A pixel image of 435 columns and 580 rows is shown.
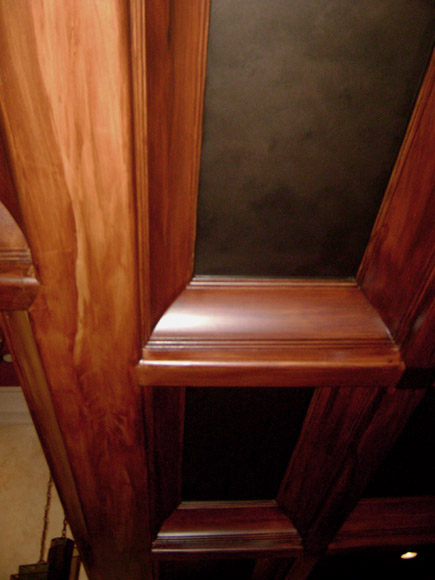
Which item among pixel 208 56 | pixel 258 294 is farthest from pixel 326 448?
pixel 208 56

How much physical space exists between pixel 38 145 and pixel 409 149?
1.97ft

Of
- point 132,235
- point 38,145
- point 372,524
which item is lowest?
point 372,524

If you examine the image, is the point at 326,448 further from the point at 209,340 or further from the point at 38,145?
the point at 38,145

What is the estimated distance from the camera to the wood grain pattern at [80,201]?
17.2 inches

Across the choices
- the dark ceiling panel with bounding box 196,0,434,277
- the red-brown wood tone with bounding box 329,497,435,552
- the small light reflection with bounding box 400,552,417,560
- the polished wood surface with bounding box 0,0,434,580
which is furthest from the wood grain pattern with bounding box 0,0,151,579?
the small light reflection with bounding box 400,552,417,560

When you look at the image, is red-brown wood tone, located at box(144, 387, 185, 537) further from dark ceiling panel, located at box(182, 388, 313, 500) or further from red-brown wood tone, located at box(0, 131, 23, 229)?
red-brown wood tone, located at box(0, 131, 23, 229)

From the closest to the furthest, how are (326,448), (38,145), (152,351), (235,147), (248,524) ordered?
(38,145) < (235,147) < (152,351) < (326,448) < (248,524)

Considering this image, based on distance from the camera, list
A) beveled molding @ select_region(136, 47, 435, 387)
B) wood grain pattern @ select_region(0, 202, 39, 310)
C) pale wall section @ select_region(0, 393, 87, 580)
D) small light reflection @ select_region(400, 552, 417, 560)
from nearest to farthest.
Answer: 1. wood grain pattern @ select_region(0, 202, 39, 310)
2. beveled molding @ select_region(136, 47, 435, 387)
3. small light reflection @ select_region(400, 552, 417, 560)
4. pale wall section @ select_region(0, 393, 87, 580)

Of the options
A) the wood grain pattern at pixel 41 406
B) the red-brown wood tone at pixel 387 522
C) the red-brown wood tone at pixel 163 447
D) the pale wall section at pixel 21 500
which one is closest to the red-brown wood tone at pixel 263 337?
the red-brown wood tone at pixel 163 447

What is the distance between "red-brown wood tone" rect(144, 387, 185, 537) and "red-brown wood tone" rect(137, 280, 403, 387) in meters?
0.11

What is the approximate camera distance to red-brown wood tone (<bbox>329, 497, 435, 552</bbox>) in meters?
1.28

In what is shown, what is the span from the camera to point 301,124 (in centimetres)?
58

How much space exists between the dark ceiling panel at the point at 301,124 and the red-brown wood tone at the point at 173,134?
0.07 feet

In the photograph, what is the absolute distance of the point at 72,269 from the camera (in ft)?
1.96
